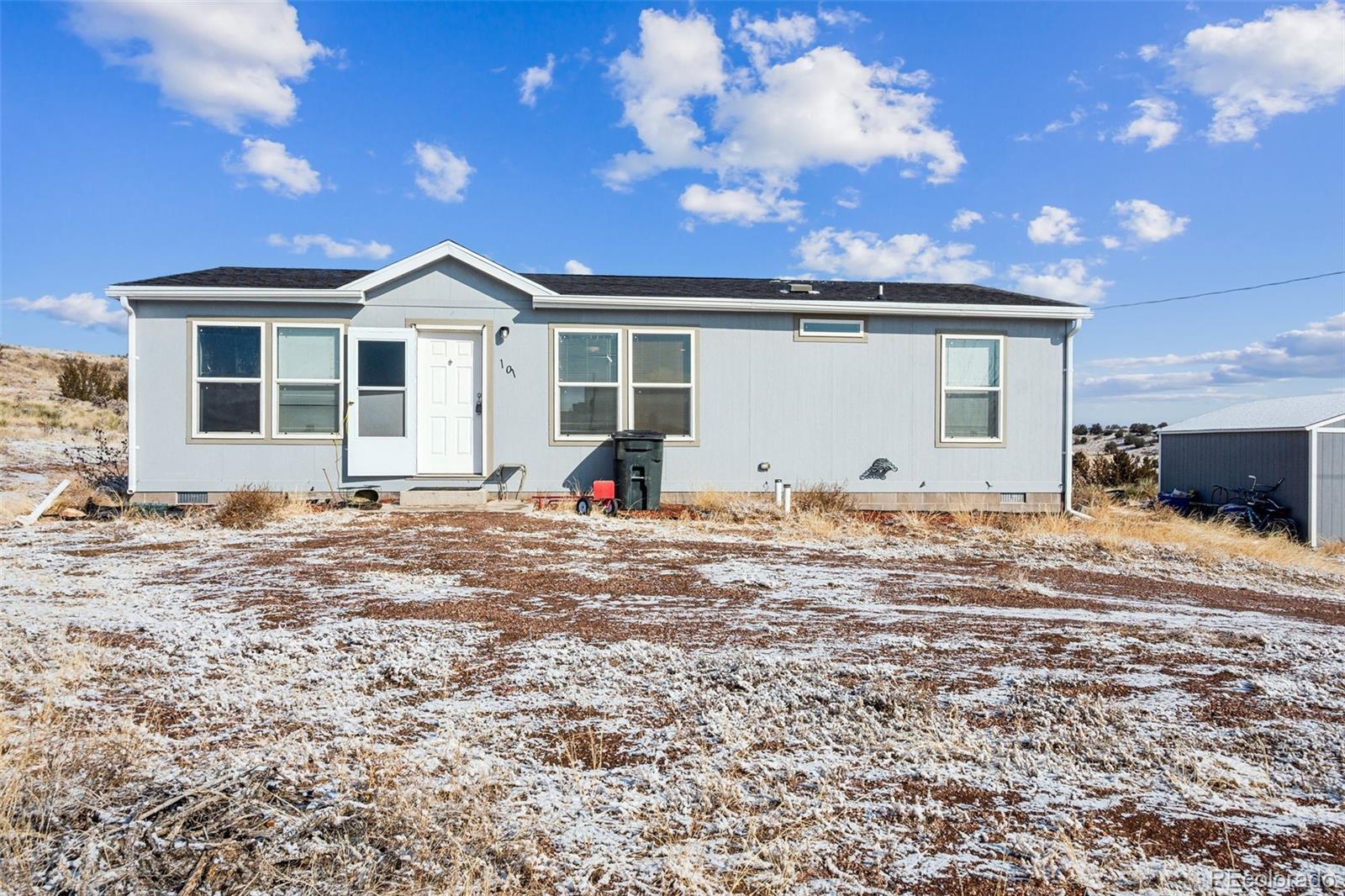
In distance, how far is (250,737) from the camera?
9.93ft

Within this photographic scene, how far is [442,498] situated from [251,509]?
7.19 feet

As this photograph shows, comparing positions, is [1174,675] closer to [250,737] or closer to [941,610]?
[941,610]

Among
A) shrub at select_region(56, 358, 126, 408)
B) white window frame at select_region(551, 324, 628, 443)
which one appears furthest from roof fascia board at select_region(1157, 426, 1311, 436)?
shrub at select_region(56, 358, 126, 408)

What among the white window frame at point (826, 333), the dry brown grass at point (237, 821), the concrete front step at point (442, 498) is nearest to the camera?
the dry brown grass at point (237, 821)

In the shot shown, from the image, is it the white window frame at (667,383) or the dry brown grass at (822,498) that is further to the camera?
the white window frame at (667,383)

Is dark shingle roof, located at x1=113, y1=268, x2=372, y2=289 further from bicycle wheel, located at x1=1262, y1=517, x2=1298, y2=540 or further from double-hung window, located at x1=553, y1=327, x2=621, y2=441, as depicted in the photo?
bicycle wheel, located at x1=1262, y1=517, x2=1298, y2=540

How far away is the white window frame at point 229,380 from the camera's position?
10.2 metres

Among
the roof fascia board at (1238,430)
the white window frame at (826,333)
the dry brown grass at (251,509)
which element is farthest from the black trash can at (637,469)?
the roof fascia board at (1238,430)

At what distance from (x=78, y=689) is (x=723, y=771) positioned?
282 centimetres

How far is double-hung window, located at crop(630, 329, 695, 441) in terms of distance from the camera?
1095 cm

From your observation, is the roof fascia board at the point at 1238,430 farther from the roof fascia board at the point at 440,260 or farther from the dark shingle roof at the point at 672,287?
the roof fascia board at the point at 440,260

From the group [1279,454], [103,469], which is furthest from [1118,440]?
[103,469]

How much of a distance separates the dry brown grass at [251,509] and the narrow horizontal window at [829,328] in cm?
682

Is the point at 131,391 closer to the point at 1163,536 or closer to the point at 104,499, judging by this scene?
the point at 104,499
